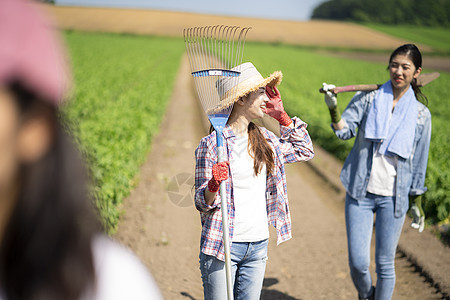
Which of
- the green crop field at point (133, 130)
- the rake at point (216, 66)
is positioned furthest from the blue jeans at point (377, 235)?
the rake at point (216, 66)

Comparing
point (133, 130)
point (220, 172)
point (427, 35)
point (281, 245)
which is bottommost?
point (281, 245)

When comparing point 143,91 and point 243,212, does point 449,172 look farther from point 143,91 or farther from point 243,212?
point 143,91

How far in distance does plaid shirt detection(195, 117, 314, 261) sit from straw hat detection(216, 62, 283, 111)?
21 cm

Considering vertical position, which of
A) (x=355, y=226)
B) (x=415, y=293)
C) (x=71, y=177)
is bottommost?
(x=415, y=293)

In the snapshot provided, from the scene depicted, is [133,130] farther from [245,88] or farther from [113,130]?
[245,88]

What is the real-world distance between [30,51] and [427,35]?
82.5m

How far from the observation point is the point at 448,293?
4324 mm

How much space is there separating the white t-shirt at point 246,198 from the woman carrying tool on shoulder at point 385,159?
106 cm

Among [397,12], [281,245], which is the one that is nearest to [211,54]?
[281,245]

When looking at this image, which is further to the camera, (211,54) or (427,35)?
(427,35)

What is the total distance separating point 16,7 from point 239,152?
2093mm

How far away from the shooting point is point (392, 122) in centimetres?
343

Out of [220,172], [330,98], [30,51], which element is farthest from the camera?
[330,98]

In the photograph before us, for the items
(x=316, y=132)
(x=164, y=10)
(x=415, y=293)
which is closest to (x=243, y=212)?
(x=415, y=293)
